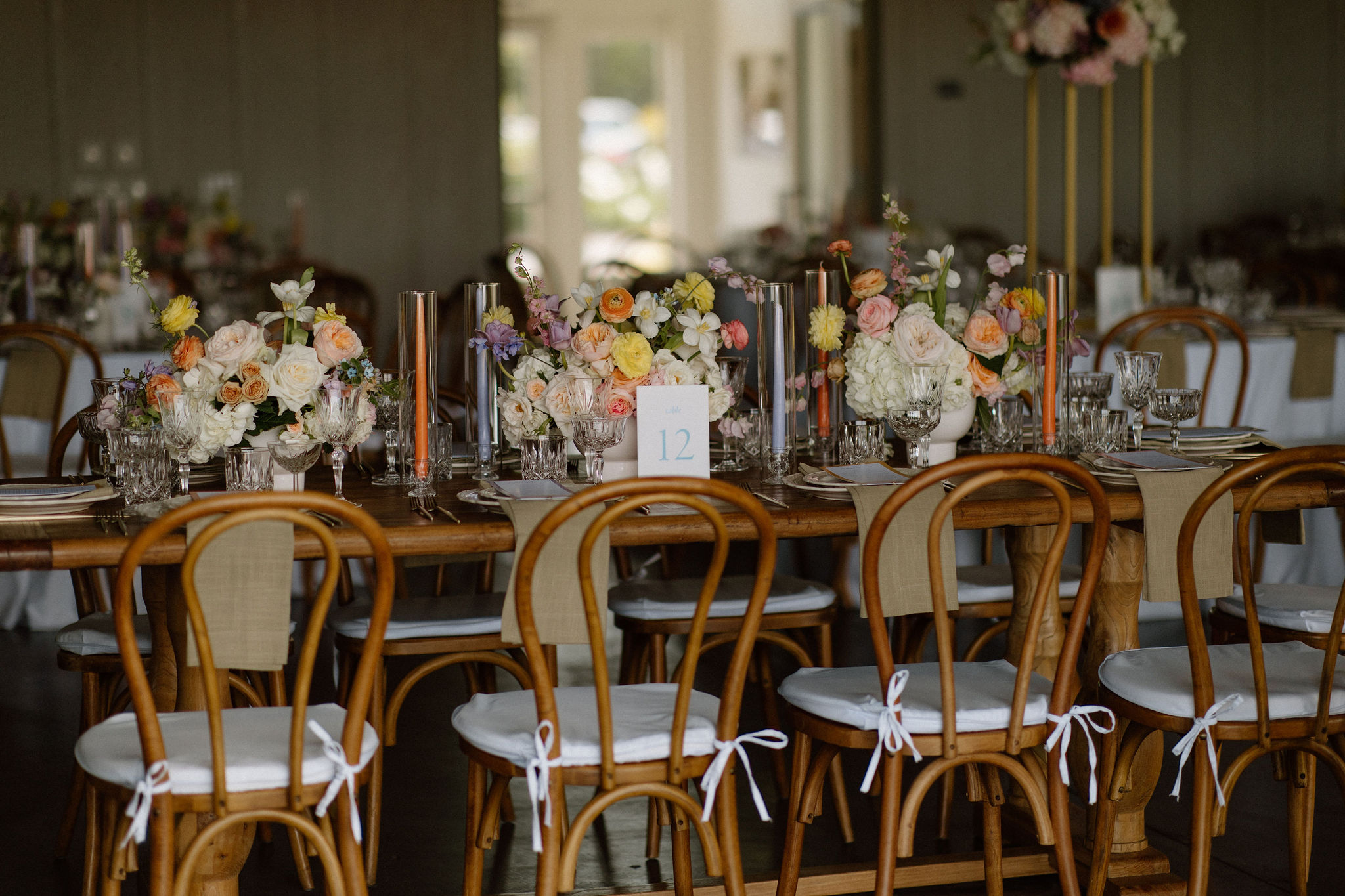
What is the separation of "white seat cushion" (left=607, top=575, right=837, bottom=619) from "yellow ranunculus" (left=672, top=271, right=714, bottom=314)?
510 millimetres

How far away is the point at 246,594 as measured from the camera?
1.94 m

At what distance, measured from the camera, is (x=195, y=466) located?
274cm

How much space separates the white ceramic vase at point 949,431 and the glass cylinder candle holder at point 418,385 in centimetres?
89

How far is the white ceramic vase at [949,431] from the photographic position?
269cm

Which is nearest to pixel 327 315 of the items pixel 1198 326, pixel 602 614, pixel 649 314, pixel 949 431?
pixel 649 314

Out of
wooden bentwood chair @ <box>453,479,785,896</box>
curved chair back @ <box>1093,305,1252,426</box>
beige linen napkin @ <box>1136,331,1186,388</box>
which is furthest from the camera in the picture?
beige linen napkin @ <box>1136,331,1186,388</box>

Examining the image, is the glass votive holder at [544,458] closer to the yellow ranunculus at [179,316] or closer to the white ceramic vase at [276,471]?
the white ceramic vase at [276,471]

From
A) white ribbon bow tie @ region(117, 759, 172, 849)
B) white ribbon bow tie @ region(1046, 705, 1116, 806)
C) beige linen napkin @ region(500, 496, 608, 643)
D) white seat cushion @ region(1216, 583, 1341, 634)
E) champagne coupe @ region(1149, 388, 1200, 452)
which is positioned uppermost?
Answer: champagne coupe @ region(1149, 388, 1200, 452)

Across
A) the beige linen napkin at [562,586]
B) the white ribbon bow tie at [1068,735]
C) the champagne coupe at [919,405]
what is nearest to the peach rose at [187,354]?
the beige linen napkin at [562,586]

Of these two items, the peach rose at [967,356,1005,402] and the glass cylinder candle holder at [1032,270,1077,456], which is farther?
the glass cylinder candle holder at [1032,270,1077,456]

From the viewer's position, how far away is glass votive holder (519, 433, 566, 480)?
8.10ft

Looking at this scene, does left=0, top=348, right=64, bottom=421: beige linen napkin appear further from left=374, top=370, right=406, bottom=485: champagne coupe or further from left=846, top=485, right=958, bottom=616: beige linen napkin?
left=846, top=485, right=958, bottom=616: beige linen napkin

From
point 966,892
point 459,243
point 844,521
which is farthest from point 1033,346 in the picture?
point 459,243

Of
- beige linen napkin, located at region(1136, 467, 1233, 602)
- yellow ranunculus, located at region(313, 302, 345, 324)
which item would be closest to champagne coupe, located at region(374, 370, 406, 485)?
yellow ranunculus, located at region(313, 302, 345, 324)
